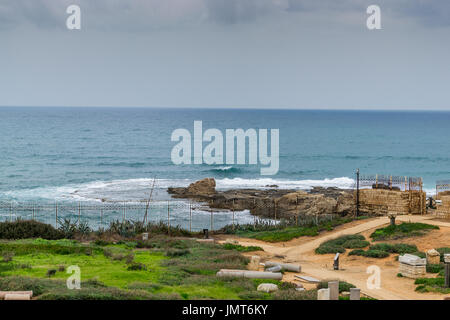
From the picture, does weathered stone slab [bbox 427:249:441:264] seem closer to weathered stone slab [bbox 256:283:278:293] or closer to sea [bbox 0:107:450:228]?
weathered stone slab [bbox 256:283:278:293]

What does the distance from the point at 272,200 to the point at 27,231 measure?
24.7 metres

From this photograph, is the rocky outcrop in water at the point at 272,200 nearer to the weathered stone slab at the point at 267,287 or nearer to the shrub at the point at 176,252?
the shrub at the point at 176,252

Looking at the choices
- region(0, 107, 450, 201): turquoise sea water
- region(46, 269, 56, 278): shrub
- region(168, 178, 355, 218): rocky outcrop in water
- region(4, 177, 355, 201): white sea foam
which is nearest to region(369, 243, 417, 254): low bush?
region(168, 178, 355, 218): rocky outcrop in water

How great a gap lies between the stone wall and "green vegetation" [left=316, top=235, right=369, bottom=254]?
7224 mm

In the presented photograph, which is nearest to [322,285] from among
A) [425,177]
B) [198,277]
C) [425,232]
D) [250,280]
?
[250,280]

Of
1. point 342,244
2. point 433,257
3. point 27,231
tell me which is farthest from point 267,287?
point 27,231

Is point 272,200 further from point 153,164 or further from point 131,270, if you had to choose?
point 153,164

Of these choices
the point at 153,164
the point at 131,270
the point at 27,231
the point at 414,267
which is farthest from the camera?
the point at 153,164

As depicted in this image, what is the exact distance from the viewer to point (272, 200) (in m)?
51.3

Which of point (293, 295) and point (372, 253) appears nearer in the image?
point (293, 295)

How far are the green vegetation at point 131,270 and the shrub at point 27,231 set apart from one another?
7.14 feet

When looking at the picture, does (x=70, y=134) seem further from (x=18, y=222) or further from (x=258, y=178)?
(x=18, y=222)

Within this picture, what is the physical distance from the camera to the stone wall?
36781mm

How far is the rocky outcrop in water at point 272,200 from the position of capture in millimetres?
45188
